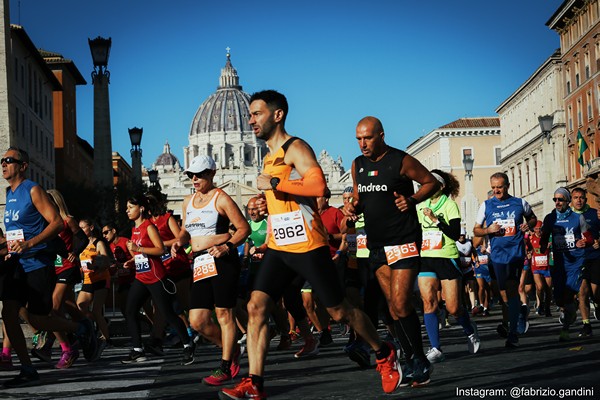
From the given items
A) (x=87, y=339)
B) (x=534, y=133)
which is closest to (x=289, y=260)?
(x=87, y=339)

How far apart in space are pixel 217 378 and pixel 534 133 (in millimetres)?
73964

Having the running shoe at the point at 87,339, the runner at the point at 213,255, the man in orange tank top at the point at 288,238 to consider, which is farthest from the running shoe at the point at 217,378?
the running shoe at the point at 87,339

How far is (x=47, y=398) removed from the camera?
8258 mm

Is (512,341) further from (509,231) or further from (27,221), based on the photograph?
(27,221)

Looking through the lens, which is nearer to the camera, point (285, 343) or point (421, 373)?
point (421, 373)

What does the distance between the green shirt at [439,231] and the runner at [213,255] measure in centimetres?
186

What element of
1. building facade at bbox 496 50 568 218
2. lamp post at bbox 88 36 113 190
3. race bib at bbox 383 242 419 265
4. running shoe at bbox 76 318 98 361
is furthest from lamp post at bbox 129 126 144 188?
race bib at bbox 383 242 419 265

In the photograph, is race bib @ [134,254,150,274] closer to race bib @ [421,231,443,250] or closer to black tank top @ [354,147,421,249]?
race bib @ [421,231,443,250]

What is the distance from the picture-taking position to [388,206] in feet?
27.3

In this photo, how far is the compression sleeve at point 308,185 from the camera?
24.3ft

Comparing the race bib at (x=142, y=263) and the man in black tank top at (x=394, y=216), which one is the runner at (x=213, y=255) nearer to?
the man in black tank top at (x=394, y=216)

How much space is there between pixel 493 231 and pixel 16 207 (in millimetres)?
4350

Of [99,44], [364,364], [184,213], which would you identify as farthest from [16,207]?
[99,44]

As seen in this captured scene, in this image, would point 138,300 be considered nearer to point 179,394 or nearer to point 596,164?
point 179,394
